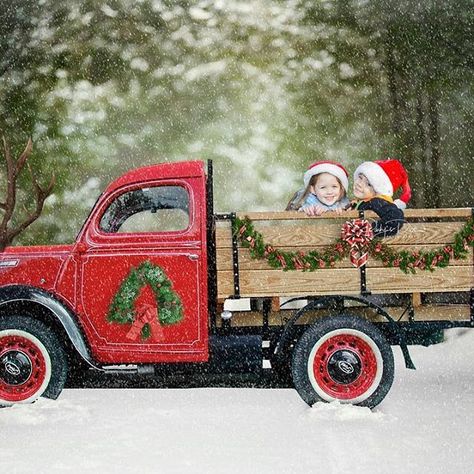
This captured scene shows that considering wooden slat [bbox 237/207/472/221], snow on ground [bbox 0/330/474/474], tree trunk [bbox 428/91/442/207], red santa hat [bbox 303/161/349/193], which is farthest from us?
tree trunk [bbox 428/91/442/207]

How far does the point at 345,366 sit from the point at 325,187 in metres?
1.60

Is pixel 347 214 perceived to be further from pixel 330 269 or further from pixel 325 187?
pixel 325 187

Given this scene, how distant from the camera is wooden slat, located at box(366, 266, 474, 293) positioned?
6.32 meters

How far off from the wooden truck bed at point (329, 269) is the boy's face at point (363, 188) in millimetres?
595

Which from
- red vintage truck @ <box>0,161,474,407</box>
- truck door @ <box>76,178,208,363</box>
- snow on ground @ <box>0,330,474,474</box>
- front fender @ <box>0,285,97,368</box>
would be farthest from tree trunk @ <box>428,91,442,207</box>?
front fender @ <box>0,285,97,368</box>

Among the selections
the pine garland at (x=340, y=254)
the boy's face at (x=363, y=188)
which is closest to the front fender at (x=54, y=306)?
the pine garland at (x=340, y=254)

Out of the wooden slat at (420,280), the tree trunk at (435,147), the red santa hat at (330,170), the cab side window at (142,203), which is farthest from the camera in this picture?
the tree trunk at (435,147)

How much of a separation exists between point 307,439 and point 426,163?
9.71m

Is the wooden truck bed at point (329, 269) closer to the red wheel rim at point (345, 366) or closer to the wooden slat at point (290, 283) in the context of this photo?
the wooden slat at point (290, 283)

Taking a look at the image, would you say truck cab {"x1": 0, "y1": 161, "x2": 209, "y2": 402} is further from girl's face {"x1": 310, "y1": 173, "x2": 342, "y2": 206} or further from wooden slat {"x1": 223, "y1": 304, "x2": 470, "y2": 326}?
girl's face {"x1": 310, "y1": 173, "x2": 342, "y2": 206}

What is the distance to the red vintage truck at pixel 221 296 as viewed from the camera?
630cm

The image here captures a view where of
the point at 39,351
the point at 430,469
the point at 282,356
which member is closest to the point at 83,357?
the point at 39,351

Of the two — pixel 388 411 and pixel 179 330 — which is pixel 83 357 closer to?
pixel 179 330

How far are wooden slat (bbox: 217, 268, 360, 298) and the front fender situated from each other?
47.3 inches
